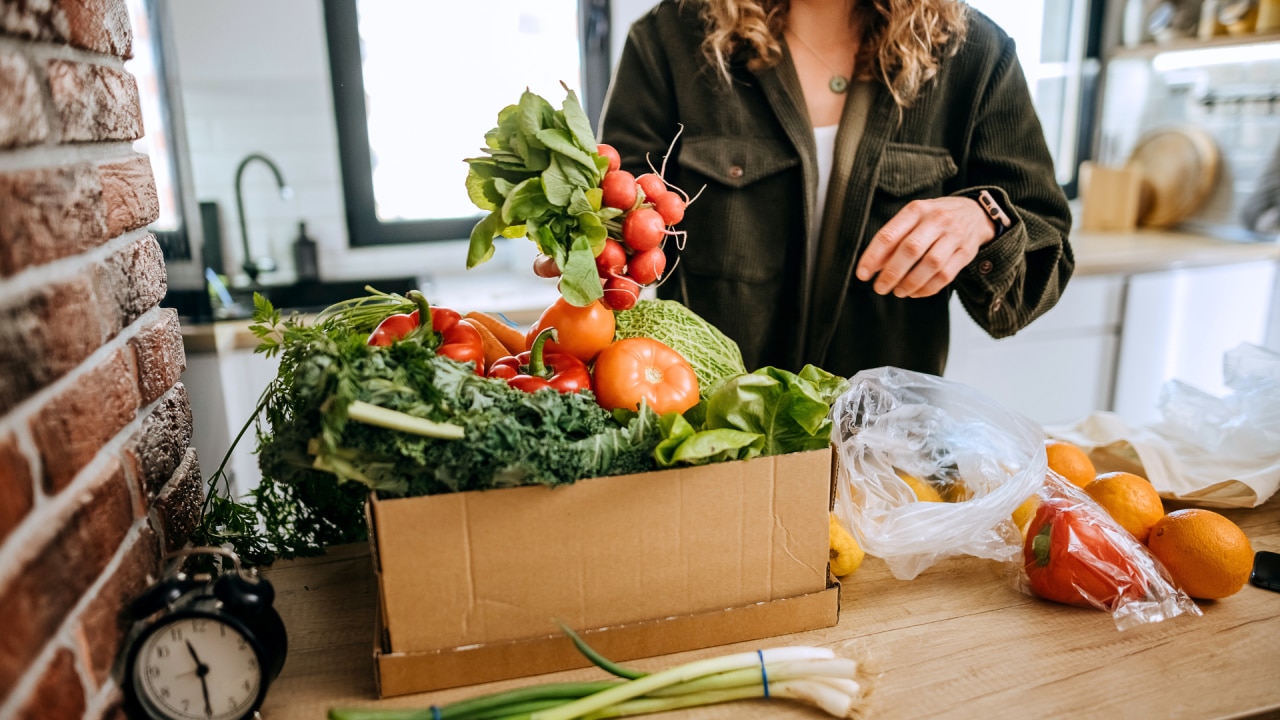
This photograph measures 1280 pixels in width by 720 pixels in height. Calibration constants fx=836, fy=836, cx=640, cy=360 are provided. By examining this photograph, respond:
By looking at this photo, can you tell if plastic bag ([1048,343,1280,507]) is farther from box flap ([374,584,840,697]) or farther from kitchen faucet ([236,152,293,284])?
kitchen faucet ([236,152,293,284])

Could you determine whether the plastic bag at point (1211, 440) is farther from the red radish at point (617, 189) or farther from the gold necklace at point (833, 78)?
the red radish at point (617, 189)

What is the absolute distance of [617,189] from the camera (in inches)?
33.7

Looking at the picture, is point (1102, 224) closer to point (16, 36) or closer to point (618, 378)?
point (618, 378)

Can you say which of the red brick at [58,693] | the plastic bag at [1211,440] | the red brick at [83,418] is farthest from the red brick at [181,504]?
the plastic bag at [1211,440]

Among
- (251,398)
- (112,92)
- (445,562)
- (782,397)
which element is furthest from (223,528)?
(251,398)

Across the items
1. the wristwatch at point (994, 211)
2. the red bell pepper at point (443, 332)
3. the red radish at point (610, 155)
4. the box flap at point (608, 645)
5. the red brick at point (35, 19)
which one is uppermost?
the red brick at point (35, 19)

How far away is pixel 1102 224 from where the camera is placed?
305 cm

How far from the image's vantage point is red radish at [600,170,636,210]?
0.86 m

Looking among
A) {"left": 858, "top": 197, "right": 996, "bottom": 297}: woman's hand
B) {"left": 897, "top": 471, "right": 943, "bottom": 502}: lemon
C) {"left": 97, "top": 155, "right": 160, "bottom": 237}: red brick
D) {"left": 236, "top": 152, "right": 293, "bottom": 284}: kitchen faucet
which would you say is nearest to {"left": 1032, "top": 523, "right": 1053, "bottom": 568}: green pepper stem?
{"left": 897, "top": 471, "right": 943, "bottom": 502}: lemon

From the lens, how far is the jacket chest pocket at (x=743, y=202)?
4.68ft

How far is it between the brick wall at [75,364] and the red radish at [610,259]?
45cm

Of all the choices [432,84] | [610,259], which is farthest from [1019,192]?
[432,84]

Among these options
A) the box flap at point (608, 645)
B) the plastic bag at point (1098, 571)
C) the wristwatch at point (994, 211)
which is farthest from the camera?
the wristwatch at point (994, 211)

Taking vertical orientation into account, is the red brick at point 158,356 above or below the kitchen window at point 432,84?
below
